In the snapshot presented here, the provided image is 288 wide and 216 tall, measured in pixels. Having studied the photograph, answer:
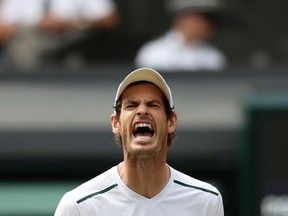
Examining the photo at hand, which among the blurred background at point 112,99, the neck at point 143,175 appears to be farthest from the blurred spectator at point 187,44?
the neck at point 143,175

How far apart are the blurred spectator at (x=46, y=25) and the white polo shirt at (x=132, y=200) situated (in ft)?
16.0

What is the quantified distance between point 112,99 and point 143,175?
4.81 meters

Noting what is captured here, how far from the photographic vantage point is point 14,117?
8.55 metres

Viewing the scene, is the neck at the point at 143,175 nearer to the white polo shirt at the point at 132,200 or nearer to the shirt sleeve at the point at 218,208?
the white polo shirt at the point at 132,200

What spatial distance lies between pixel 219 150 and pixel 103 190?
434 cm

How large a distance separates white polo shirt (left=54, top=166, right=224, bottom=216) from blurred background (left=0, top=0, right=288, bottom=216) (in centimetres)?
396

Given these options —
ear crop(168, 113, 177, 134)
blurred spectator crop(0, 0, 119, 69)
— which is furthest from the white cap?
blurred spectator crop(0, 0, 119, 69)

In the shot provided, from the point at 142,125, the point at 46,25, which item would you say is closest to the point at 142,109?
the point at 142,125

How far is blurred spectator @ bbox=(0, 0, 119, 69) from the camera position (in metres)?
8.73

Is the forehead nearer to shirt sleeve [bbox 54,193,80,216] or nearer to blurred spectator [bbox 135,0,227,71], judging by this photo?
shirt sleeve [bbox 54,193,80,216]

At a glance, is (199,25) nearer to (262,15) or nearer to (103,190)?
(262,15)

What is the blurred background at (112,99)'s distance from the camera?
796 centimetres

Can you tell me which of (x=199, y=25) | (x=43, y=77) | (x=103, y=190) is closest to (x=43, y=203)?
(x=43, y=77)

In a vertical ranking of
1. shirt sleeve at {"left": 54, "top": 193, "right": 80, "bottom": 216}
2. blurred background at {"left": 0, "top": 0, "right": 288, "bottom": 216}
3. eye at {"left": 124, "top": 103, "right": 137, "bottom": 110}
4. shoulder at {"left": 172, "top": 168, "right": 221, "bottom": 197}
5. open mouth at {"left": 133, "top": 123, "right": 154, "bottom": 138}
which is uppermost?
blurred background at {"left": 0, "top": 0, "right": 288, "bottom": 216}
